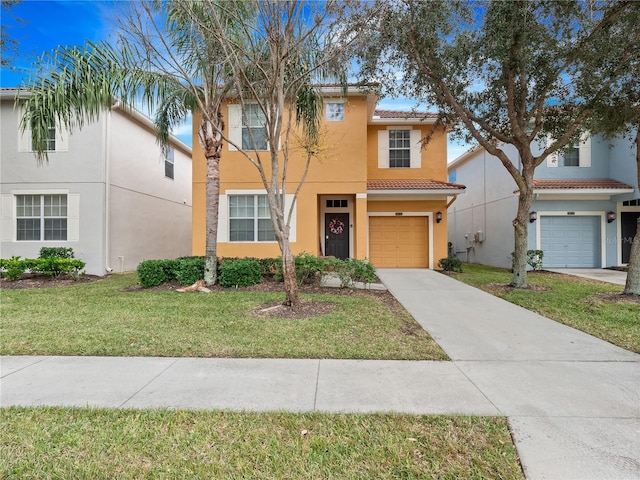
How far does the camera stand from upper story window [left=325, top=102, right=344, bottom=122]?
1284cm

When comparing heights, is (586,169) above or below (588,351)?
above

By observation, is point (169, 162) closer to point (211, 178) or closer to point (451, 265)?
point (211, 178)

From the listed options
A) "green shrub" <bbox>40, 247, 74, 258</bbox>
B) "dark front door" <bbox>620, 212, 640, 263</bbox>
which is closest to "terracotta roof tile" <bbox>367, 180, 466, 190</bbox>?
"dark front door" <bbox>620, 212, 640, 263</bbox>

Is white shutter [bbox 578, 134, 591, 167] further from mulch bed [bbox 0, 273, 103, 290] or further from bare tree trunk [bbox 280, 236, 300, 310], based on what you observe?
mulch bed [bbox 0, 273, 103, 290]

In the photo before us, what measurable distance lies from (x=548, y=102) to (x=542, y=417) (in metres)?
10.9

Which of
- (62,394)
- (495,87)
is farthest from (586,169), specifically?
(62,394)

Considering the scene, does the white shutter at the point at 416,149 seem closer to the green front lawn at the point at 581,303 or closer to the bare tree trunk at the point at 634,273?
the green front lawn at the point at 581,303

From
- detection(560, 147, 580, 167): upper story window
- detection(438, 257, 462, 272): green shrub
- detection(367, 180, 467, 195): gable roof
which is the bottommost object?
detection(438, 257, 462, 272): green shrub

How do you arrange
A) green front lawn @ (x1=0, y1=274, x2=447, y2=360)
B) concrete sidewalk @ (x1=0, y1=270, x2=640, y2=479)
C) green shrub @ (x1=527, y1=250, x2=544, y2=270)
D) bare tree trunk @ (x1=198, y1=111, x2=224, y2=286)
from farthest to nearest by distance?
green shrub @ (x1=527, y1=250, x2=544, y2=270), bare tree trunk @ (x1=198, y1=111, x2=224, y2=286), green front lawn @ (x1=0, y1=274, x2=447, y2=360), concrete sidewalk @ (x1=0, y1=270, x2=640, y2=479)

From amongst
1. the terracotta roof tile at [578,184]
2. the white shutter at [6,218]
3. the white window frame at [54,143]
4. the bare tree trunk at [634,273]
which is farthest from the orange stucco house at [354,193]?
the white shutter at [6,218]

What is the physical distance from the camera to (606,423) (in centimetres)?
304

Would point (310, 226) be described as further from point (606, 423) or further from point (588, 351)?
point (606, 423)

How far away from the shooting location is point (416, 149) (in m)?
14.9

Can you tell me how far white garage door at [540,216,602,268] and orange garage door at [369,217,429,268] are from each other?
17.6ft
